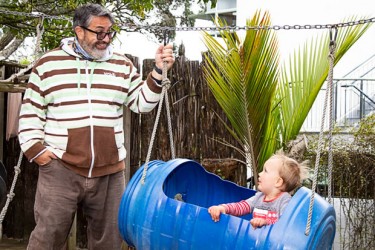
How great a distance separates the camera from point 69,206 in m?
3.14

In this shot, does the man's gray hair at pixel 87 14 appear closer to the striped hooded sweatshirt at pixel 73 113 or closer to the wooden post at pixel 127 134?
the striped hooded sweatshirt at pixel 73 113

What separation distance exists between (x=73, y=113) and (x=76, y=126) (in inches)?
2.7

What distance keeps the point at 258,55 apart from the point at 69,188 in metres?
1.61

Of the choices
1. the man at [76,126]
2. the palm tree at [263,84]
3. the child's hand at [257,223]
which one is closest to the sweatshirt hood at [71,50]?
the man at [76,126]

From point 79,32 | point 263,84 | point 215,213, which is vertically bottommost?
point 215,213

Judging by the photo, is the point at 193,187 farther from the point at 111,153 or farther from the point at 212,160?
the point at 212,160

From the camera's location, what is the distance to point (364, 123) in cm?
431

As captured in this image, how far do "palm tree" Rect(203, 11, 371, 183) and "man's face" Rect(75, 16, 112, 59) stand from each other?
1.10 m

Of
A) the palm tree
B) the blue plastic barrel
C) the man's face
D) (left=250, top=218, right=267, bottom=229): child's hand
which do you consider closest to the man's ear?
the man's face

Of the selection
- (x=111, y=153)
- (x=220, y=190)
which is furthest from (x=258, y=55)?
(x=111, y=153)

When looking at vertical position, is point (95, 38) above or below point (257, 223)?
above

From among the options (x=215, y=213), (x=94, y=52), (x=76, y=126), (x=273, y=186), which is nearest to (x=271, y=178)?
(x=273, y=186)

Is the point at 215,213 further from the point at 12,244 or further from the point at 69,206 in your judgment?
the point at 12,244

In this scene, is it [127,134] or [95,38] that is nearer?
[95,38]
